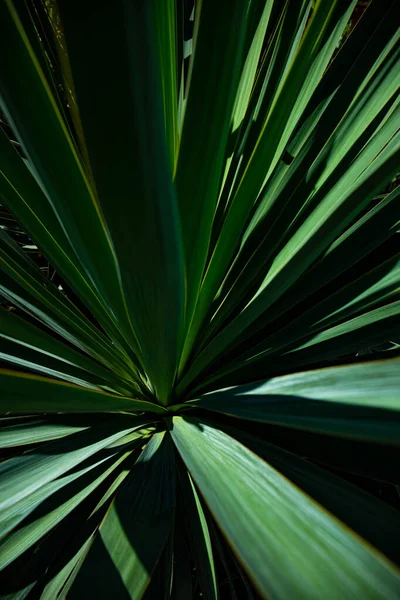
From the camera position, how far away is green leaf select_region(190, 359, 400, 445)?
37 centimetres

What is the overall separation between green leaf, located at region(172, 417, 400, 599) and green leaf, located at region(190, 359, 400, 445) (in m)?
0.07

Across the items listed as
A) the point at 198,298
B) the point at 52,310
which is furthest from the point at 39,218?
the point at 198,298

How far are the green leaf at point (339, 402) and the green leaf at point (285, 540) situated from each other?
70 mm

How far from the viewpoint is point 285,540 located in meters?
0.30

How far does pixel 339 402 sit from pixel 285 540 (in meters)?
0.16

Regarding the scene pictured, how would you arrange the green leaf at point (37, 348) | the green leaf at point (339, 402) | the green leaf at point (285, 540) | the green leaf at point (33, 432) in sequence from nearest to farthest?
1. the green leaf at point (285, 540)
2. the green leaf at point (339, 402)
3. the green leaf at point (37, 348)
4. the green leaf at point (33, 432)

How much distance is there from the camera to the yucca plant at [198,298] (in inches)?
13.1

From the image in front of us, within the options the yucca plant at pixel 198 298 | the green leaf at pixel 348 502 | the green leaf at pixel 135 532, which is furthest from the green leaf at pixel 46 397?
the green leaf at pixel 348 502

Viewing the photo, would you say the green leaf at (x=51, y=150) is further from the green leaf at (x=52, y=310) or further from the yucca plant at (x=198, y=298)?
the green leaf at (x=52, y=310)

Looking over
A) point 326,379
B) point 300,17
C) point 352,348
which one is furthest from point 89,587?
point 300,17

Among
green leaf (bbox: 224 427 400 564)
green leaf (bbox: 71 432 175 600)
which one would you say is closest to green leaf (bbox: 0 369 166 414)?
green leaf (bbox: 71 432 175 600)

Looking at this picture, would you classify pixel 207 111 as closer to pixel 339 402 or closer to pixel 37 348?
pixel 339 402

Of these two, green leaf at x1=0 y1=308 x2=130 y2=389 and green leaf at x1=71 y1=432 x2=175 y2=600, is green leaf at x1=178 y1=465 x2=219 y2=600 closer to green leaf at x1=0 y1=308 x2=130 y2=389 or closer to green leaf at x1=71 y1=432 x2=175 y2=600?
green leaf at x1=71 y1=432 x2=175 y2=600

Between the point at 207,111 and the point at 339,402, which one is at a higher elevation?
the point at 207,111
